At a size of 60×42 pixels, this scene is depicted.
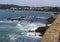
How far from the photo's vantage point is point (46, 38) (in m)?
7.16

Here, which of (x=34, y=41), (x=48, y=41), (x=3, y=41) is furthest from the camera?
(x=3, y=41)

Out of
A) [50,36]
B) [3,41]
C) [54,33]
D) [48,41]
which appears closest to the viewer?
[48,41]

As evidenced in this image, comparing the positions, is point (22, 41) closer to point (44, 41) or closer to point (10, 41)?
point (10, 41)

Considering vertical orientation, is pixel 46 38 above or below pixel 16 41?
above

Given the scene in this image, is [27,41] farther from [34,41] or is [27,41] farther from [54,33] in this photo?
[54,33]

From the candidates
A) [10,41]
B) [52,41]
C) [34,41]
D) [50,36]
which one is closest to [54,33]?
[50,36]

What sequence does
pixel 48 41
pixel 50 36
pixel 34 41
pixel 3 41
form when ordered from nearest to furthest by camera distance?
pixel 48 41
pixel 50 36
pixel 34 41
pixel 3 41

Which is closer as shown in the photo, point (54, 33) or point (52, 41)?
point (52, 41)

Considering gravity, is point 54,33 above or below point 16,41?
above

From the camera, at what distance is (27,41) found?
1928 cm

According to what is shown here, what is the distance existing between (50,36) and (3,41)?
43.8 feet

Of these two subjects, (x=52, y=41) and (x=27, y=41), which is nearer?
(x=52, y=41)

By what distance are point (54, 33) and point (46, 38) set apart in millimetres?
835

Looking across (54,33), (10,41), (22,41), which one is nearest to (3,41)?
(10,41)
